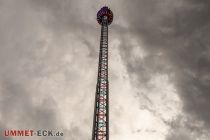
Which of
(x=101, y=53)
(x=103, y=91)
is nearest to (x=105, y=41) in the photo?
(x=101, y=53)

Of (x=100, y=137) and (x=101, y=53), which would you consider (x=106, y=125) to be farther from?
(x=101, y=53)

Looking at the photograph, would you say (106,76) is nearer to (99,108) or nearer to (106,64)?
(106,64)

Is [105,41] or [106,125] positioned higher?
[105,41]

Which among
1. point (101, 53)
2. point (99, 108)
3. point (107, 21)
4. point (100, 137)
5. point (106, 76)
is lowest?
point (100, 137)

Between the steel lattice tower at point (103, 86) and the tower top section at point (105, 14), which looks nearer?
the steel lattice tower at point (103, 86)

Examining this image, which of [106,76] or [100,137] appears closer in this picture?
[100,137]

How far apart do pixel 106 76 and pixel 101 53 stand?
19.8 feet

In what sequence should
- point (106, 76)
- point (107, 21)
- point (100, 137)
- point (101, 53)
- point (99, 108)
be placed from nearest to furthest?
1. point (100, 137)
2. point (99, 108)
3. point (106, 76)
4. point (101, 53)
5. point (107, 21)

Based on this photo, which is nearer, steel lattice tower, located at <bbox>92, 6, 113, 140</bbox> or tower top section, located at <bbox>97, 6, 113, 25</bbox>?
steel lattice tower, located at <bbox>92, 6, 113, 140</bbox>

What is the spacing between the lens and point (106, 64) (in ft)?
188

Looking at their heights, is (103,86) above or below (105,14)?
below

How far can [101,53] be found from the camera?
58.9 metres

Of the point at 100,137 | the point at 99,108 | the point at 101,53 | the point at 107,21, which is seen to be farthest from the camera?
the point at 107,21

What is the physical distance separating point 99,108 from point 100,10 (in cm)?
2565
